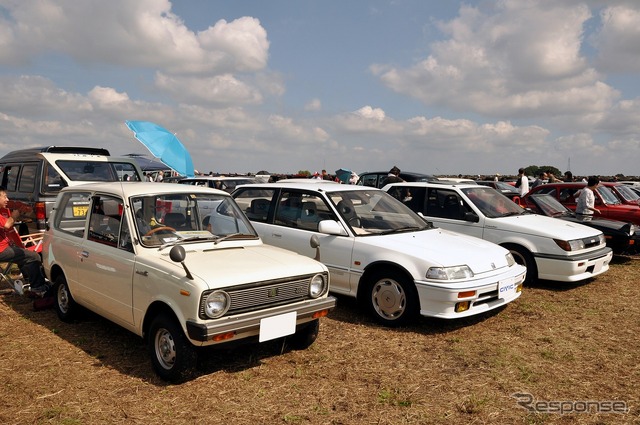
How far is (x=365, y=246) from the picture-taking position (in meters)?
5.80

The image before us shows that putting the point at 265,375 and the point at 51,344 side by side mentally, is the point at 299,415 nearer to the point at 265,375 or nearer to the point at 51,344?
the point at 265,375

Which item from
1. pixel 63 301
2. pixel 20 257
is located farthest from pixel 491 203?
pixel 20 257

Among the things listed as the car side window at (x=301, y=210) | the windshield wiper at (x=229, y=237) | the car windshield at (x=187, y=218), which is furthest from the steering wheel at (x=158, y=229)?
the car side window at (x=301, y=210)

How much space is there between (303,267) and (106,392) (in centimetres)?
195

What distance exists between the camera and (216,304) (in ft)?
12.5

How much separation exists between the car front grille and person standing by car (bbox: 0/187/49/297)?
12.8 ft

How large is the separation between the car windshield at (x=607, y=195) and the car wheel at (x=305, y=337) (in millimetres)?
9036

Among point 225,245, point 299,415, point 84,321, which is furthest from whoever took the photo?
point 84,321

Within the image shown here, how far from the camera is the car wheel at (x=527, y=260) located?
293 inches

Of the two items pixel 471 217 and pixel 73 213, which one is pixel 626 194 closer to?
pixel 471 217

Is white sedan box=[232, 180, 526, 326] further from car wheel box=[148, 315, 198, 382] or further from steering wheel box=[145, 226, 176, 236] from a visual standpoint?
car wheel box=[148, 315, 198, 382]

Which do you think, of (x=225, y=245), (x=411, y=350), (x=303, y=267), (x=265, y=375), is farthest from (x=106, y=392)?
(x=411, y=350)

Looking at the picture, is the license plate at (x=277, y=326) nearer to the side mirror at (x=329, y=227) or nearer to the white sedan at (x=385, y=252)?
the white sedan at (x=385, y=252)

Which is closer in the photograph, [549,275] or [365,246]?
[365,246]
